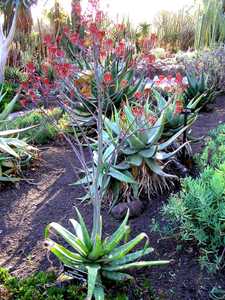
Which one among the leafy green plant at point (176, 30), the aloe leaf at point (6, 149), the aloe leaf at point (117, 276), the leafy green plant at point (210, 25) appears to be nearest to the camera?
the aloe leaf at point (117, 276)

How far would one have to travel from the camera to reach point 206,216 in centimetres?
256

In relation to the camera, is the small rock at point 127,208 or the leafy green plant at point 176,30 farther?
the leafy green plant at point 176,30

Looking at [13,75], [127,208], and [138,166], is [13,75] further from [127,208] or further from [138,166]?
[127,208]

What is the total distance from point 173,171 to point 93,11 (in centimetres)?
190

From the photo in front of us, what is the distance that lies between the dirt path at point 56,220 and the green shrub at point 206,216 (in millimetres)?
123

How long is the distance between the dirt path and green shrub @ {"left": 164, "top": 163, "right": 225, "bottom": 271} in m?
0.12

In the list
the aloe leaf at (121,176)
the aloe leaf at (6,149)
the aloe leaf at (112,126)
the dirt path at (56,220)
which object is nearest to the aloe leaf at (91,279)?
the dirt path at (56,220)

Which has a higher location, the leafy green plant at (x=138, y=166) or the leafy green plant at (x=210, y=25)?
the leafy green plant at (x=210, y=25)

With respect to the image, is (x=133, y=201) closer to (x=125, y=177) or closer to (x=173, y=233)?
(x=125, y=177)

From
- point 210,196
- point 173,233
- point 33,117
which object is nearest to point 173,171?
point 173,233

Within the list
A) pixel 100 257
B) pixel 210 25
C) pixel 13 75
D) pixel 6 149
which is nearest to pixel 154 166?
pixel 100 257

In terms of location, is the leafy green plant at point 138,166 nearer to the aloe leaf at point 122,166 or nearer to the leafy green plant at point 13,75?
the aloe leaf at point 122,166

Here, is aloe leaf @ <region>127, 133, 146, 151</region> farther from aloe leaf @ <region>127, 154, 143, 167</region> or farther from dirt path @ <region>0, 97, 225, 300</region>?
dirt path @ <region>0, 97, 225, 300</region>

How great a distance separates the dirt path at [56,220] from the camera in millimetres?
2564
